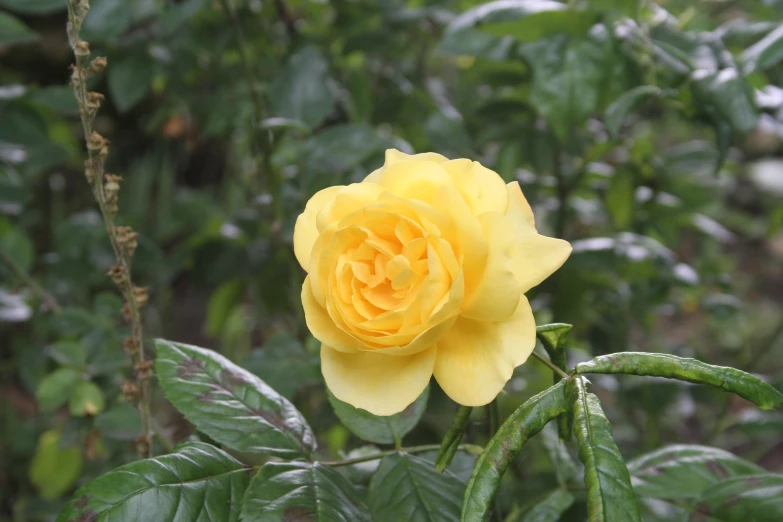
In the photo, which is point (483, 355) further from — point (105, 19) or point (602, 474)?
point (105, 19)

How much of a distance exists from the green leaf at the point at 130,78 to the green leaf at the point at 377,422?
731 millimetres

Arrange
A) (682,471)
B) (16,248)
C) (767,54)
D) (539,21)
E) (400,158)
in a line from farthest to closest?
(16,248)
(539,21)
(767,54)
(682,471)
(400,158)

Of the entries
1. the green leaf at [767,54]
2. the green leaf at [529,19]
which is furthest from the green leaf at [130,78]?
the green leaf at [767,54]

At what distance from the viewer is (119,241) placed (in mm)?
510

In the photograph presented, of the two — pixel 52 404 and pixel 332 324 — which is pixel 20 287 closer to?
pixel 52 404

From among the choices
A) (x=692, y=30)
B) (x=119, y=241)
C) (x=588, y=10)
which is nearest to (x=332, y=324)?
(x=119, y=241)

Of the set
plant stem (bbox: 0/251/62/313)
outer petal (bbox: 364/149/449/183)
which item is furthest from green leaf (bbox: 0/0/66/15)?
outer petal (bbox: 364/149/449/183)

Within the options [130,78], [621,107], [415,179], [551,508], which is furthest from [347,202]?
[130,78]

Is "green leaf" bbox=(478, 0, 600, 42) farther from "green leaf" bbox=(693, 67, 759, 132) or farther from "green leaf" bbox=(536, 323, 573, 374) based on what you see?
"green leaf" bbox=(536, 323, 573, 374)

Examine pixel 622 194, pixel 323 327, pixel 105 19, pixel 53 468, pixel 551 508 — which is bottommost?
pixel 53 468

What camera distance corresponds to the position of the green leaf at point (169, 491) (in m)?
0.42

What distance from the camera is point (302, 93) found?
1000 mm

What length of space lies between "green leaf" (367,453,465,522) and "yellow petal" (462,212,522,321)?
17cm

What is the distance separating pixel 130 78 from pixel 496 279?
914mm
